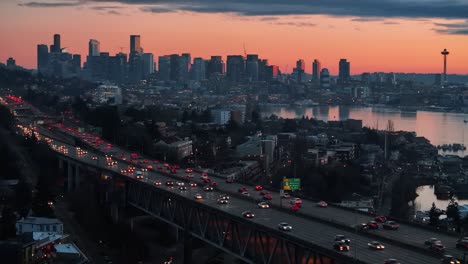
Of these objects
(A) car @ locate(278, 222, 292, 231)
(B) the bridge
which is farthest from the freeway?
(A) car @ locate(278, 222, 292, 231)

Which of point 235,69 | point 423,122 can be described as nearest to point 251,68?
point 235,69

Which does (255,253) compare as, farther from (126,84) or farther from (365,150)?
(126,84)

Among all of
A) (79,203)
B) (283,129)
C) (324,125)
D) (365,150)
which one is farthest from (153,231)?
(324,125)

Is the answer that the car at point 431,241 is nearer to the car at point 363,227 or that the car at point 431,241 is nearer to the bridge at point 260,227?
the bridge at point 260,227

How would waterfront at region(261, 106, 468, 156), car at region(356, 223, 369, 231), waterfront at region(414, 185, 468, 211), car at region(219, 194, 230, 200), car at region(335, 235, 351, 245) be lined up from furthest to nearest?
waterfront at region(261, 106, 468, 156) → waterfront at region(414, 185, 468, 211) → car at region(219, 194, 230, 200) → car at region(356, 223, 369, 231) → car at region(335, 235, 351, 245)

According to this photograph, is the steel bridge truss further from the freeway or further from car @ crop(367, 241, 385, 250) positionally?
the freeway

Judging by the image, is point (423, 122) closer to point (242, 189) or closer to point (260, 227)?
point (242, 189)
